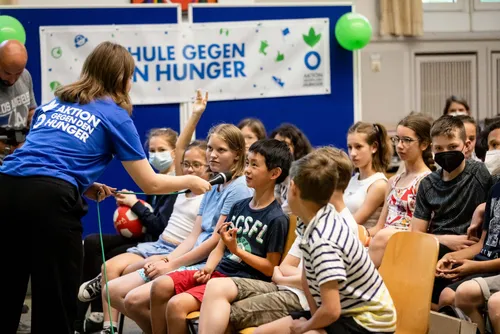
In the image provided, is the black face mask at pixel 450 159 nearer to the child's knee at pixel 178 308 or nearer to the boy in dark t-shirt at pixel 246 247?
the boy in dark t-shirt at pixel 246 247

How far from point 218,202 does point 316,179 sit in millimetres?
1428

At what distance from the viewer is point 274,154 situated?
3938mm

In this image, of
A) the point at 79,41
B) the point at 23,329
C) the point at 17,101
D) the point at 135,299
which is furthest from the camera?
the point at 79,41

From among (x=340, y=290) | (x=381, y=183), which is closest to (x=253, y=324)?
(x=340, y=290)


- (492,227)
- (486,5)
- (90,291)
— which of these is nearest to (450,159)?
(492,227)

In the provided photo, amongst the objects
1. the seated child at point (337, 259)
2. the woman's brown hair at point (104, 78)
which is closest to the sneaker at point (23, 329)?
the woman's brown hair at point (104, 78)

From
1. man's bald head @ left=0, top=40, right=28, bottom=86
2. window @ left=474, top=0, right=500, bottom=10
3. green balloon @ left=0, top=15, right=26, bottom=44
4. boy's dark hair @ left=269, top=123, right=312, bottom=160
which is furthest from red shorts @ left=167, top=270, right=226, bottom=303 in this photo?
window @ left=474, top=0, right=500, bottom=10

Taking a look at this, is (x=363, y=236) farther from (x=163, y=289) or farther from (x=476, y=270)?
(x=163, y=289)

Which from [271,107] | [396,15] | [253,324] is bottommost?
[253,324]

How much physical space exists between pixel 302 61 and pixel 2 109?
2461 mm

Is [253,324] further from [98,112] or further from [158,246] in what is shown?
[158,246]

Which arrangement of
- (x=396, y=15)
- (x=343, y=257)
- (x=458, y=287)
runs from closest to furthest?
1. (x=343, y=257)
2. (x=458, y=287)
3. (x=396, y=15)

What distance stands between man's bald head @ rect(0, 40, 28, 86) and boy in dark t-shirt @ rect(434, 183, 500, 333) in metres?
3.10

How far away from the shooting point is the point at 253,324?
3457mm
